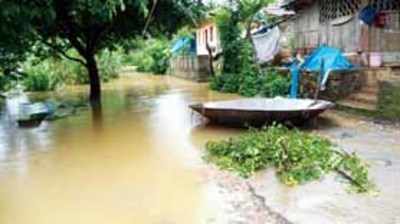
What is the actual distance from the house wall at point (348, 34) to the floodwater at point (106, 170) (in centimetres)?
490

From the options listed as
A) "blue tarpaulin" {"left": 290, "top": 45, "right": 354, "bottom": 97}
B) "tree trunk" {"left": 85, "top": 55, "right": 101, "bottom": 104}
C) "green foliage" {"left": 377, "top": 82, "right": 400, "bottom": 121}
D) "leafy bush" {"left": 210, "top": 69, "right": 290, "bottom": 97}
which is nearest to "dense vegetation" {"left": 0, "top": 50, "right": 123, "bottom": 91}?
"tree trunk" {"left": 85, "top": 55, "right": 101, "bottom": 104}

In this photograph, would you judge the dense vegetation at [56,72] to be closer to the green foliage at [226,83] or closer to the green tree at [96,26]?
the green tree at [96,26]

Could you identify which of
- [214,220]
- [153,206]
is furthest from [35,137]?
[214,220]

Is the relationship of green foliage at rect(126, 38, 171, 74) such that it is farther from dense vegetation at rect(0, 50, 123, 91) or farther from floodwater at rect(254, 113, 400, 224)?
floodwater at rect(254, 113, 400, 224)

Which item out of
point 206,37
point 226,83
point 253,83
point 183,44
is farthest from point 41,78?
point 253,83

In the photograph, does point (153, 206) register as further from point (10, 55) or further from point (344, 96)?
point (344, 96)

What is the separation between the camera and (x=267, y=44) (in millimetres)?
19953

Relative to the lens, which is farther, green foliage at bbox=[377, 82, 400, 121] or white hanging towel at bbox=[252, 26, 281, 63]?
white hanging towel at bbox=[252, 26, 281, 63]

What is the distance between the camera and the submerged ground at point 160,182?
6031 millimetres

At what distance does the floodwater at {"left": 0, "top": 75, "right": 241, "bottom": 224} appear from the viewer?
6348 millimetres

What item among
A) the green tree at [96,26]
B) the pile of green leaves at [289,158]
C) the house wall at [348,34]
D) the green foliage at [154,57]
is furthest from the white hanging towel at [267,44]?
the green foliage at [154,57]

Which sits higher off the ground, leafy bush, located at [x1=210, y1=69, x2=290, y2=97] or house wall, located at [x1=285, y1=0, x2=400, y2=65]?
house wall, located at [x1=285, y1=0, x2=400, y2=65]

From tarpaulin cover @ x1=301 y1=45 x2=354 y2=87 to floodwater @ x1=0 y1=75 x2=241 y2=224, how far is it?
368 cm

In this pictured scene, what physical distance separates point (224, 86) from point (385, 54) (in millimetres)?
7871
